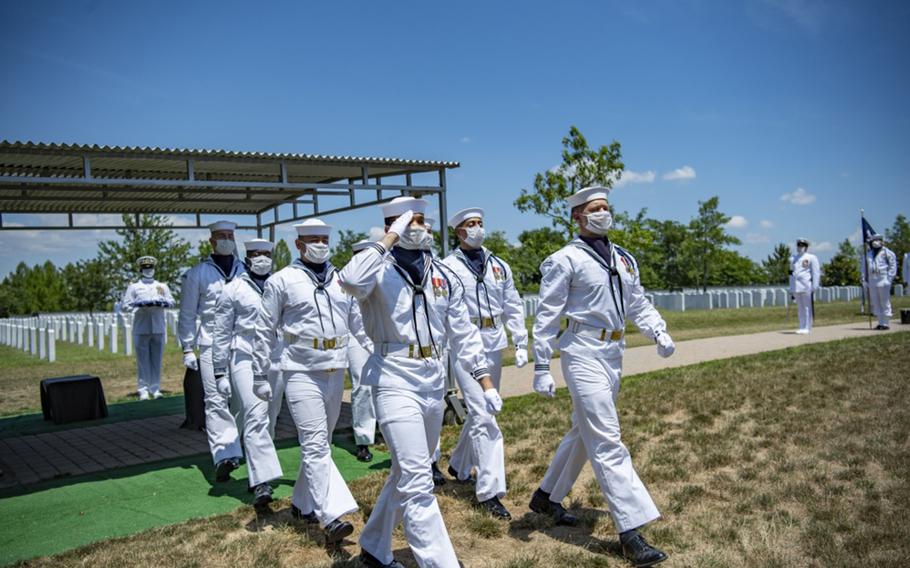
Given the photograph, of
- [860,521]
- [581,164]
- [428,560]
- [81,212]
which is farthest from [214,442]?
[581,164]

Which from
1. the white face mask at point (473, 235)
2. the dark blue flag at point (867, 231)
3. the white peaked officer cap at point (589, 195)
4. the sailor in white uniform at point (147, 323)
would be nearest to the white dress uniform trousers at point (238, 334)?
the white face mask at point (473, 235)

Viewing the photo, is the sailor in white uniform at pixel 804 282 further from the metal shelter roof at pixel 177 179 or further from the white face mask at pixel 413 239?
the white face mask at pixel 413 239

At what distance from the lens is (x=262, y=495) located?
5996 mm

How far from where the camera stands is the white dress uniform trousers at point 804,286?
18484 mm

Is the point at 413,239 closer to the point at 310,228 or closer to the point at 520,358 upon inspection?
the point at 310,228

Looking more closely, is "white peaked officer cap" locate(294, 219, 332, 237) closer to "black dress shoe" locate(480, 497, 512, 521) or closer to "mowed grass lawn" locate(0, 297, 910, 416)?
"black dress shoe" locate(480, 497, 512, 521)

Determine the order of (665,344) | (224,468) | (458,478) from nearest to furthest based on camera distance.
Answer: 1. (665,344)
2. (458,478)
3. (224,468)

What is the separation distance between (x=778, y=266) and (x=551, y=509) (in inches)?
3060

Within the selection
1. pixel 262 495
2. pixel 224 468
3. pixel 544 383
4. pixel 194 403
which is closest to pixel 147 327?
pixel 194 403

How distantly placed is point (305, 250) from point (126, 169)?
4989 mm

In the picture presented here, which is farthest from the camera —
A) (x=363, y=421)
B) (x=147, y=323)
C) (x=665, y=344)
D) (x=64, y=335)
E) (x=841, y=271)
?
(x=841, y=271)

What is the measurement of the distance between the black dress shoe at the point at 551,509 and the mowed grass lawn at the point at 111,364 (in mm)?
9697

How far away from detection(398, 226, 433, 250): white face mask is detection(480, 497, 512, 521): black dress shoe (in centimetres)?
240

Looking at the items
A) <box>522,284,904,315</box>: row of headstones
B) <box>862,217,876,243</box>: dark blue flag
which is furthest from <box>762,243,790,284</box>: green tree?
<box>862,217,876,243</box>: dark blue flag
